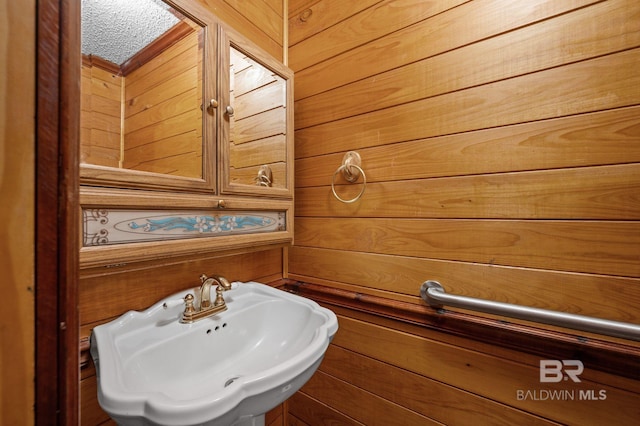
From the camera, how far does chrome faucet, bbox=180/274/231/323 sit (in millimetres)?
761

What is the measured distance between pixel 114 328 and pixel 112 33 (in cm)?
75

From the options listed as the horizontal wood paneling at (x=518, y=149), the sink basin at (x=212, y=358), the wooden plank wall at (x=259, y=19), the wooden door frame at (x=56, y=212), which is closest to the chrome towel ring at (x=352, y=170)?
the horizontal wood paneling at (x=518, y=149)

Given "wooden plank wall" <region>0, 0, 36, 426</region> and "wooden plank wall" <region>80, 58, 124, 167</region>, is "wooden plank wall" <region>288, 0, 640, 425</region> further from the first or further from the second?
"wooden plank wall" <region>0, 0, 36, 426</region>

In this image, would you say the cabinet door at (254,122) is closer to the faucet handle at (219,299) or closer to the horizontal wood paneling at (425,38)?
the horizontal wood paneling at (425,38)

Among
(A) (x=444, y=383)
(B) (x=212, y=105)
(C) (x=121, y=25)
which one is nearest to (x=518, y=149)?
(A) (x=444, y=383)

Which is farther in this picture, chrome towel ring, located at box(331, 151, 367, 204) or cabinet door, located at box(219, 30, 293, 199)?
chrome towel ring, located at box(331, 151, 367, 204)

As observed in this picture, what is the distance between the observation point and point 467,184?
0.81 m

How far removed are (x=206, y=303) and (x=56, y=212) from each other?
640 mm

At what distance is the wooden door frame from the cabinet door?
1.80 ft

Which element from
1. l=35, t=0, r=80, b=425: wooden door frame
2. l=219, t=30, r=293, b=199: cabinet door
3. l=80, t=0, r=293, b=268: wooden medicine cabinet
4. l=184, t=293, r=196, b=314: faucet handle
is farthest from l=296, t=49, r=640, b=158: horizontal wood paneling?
l=35, t=0, r=80, b=425: wooden door frame

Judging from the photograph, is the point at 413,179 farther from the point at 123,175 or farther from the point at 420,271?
the point at 123,175

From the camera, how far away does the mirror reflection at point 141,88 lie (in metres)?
0.61

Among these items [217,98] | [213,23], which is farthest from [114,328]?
[213,23]

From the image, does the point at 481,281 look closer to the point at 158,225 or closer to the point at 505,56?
the point at 505,56
